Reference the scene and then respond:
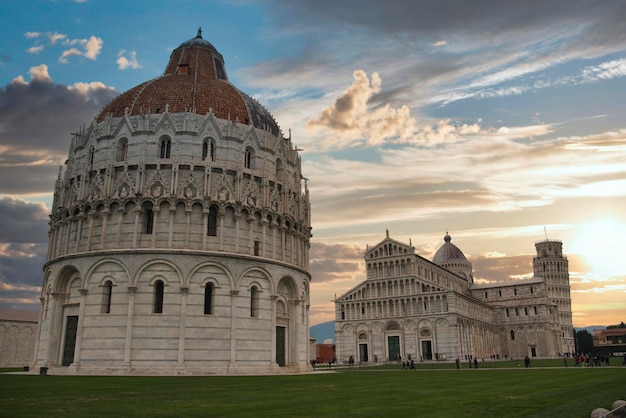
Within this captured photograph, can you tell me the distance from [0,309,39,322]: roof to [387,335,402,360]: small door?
58.4 meters

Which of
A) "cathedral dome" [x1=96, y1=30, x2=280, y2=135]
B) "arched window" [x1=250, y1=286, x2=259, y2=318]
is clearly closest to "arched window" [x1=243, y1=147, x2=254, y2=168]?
"cathedral dome" [x1=96, y1=30, x2=280, y2=135]

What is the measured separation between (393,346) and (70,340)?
63.9 meters

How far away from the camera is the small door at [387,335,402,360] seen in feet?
300

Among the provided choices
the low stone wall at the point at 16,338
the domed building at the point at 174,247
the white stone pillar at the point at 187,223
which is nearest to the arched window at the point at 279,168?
the domed building at the point at 174,247

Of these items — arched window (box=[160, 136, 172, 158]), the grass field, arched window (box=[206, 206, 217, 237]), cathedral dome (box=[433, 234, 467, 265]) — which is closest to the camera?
the grass field

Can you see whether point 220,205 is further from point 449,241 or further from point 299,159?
point 449,241

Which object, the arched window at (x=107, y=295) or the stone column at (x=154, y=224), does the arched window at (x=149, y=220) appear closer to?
the stone column at (x=154, y=224)

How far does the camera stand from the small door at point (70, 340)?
38594 millimetres

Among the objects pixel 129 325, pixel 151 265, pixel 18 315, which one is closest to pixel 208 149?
pixel 151 265

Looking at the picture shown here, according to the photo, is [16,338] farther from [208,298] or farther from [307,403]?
[307,403]

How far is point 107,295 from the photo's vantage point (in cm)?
3791

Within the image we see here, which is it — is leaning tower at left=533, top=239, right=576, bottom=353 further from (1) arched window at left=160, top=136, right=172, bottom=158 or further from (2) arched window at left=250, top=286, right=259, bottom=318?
(1) arched window at left=160, top=136, right=172, bottom=158

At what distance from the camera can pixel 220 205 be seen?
39.9 m

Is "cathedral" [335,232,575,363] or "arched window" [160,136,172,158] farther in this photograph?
"cathedral" [335,232,575,363]
